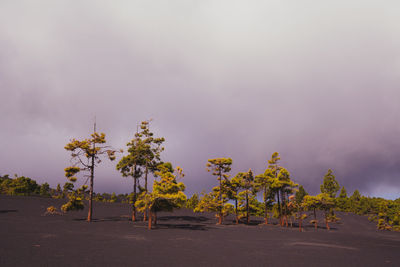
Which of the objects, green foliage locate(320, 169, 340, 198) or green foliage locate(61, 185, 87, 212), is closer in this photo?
green foliage locate(61, 185, 87, 212)

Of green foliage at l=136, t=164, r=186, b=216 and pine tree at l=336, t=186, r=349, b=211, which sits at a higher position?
green foliage at l=136, t=164, r=186, b=216

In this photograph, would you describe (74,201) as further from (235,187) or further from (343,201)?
(343,201)

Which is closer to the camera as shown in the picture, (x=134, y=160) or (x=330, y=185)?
(x=134, y=160)

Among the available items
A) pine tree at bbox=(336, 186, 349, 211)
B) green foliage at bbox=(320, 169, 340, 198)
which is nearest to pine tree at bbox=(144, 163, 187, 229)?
green foliage at bbox=(320, 169, 340, 198)

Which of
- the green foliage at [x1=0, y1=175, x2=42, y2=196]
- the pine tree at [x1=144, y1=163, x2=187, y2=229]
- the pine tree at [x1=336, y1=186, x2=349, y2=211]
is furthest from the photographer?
the pine tree at [x1=336, y1=186, x2=349, y2=211]

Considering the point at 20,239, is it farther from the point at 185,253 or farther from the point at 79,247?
the point at 185,253

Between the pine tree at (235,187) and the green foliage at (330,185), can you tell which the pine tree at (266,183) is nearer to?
the pine tree at (235,187)

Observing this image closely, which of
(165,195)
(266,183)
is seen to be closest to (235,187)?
(266,183)

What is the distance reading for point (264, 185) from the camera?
47.2 m

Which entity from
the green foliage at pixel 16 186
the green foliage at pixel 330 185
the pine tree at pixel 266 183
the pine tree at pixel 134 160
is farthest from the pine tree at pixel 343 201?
the green foliage at pixel 16 186

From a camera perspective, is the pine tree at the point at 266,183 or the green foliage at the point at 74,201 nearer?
the green foliage at the point at 74,201

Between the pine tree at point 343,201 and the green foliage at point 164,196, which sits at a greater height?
the green foliage at point 164,196

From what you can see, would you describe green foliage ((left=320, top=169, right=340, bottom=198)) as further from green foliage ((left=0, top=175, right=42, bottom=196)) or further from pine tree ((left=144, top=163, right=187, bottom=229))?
green foliage ((left=0, top=175, right=42, bottom=196))

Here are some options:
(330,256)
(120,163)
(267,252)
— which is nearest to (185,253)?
(267,252)
